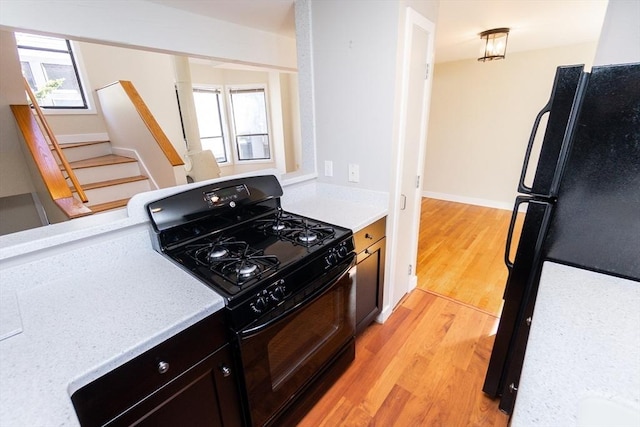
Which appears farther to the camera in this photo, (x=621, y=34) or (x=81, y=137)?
(x=81, y=137)

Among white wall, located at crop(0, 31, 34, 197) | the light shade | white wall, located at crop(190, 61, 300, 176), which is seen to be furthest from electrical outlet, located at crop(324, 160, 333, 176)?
white wall, located at crop(190, 61, 300, 176)

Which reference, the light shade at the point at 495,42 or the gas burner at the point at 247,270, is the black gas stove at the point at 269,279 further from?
the light shade at the point at 495,42

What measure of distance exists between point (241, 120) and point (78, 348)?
6.38 m

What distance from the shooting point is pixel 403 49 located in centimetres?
161

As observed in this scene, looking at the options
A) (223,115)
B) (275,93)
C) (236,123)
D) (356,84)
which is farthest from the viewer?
(236,123)

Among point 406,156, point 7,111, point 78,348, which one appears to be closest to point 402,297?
point 406,156

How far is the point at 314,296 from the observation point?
Answer: 1249 mm

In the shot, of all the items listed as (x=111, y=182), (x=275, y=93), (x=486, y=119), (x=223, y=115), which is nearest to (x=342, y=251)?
(x=111, y=182)

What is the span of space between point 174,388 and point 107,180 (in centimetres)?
338

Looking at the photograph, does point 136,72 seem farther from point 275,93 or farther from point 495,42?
point 495,42

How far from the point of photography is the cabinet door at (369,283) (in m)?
1.73

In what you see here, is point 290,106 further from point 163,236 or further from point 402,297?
point 163,236

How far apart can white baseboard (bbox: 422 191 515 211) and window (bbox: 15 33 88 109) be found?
5886mm

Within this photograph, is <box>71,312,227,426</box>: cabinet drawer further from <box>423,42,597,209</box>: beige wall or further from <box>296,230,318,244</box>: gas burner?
<box>423,42,597,209</box>: beige wall
